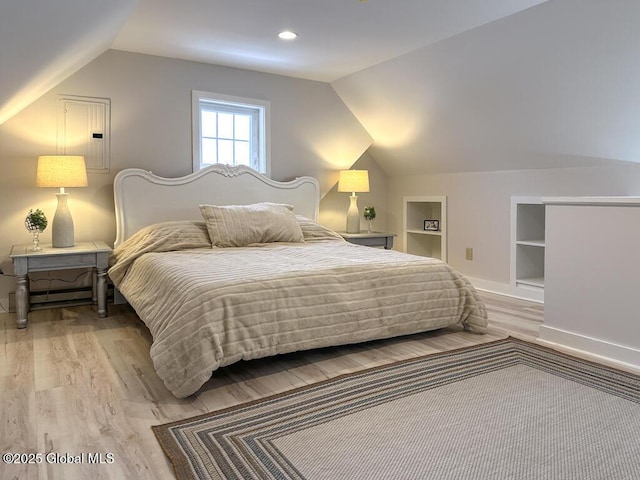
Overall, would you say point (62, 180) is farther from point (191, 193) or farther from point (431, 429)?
point (431, 429)

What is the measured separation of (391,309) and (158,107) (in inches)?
108

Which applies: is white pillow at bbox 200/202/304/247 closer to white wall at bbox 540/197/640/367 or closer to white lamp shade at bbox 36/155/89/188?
white lamp shade at bbox 36/155/89/188

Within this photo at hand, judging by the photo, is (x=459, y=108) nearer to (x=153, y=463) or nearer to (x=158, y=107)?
(x=158, y=107)

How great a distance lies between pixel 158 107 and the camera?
421 centimetres

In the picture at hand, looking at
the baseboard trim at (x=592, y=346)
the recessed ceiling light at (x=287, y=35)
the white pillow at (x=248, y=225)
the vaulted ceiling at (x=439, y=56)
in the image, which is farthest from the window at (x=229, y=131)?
the baseboard trim at (x=592, y=346)

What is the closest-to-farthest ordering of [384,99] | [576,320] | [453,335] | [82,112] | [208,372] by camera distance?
1. [208,372]
2. [576,320]
3. [453,335]
4. [82,112]
5. [384,99]

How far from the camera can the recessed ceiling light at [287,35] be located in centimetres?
351

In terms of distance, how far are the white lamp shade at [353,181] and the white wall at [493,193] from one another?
2.43 feet

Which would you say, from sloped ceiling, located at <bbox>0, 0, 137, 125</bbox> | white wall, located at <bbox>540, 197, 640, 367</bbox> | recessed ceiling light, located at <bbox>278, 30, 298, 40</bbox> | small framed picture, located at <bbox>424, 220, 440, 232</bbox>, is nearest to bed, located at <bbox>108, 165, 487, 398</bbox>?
white wall, located at <bbox>540, 197, 640, 367</bbox>

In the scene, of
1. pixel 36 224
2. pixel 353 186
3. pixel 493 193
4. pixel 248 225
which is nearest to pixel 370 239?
pixel 353 186

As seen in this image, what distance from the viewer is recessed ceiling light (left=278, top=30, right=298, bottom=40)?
3.51 m

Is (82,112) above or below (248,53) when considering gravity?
below

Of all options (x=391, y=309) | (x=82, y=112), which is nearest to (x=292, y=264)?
(x=391, y=309)

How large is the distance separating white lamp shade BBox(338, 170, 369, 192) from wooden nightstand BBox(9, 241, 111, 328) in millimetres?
2420
